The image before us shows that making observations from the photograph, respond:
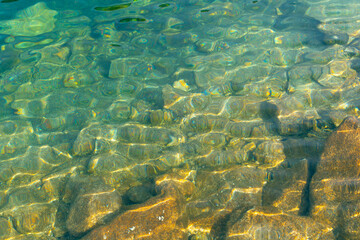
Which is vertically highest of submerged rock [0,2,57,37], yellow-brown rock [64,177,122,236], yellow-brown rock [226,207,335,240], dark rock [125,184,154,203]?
submerged rock [0,2,57,37]

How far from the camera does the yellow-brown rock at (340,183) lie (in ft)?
9.17

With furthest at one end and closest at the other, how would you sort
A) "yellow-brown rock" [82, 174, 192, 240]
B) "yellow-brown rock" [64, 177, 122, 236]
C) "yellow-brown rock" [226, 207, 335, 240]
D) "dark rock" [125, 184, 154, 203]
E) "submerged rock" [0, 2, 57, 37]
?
1. "submerged rock" [0, 2, 57, 37]
2. "dark rock" [125, 184, 154, 203]
3. "yellow-brown rock" [64, 177, 122, 236]
4. "yellow-brown rock" [82, 174, 192, 240]
5. "yellow-brown rock" [226, 207, 335, 240]

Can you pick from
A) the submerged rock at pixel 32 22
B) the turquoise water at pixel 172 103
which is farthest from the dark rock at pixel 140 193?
the submerged rock at pixel 32 22

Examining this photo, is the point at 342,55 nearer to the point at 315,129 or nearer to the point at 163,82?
the point at 315,129

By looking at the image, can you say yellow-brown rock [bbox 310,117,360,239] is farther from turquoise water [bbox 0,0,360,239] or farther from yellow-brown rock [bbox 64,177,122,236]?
yellow-brown rock [bbox 64,177,122,236]

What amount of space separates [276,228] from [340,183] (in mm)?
994

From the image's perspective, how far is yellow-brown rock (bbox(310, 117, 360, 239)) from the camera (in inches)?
110

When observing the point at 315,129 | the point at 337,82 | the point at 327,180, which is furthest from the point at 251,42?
the point at 327,180

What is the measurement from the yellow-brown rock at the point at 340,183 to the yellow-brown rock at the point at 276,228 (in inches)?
6.3

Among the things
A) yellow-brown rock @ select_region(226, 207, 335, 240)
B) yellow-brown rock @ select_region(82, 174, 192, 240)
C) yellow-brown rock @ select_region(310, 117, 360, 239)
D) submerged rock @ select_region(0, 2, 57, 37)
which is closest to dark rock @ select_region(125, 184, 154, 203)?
yellow-brown rock @ select_region(82, 174, 192, 240)

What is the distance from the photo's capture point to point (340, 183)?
10.1ft

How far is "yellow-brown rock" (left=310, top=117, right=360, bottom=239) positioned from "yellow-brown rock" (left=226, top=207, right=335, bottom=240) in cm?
16

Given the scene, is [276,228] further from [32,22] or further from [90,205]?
[32,22]

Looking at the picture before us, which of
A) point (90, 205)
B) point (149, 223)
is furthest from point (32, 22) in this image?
point (149, 223)
